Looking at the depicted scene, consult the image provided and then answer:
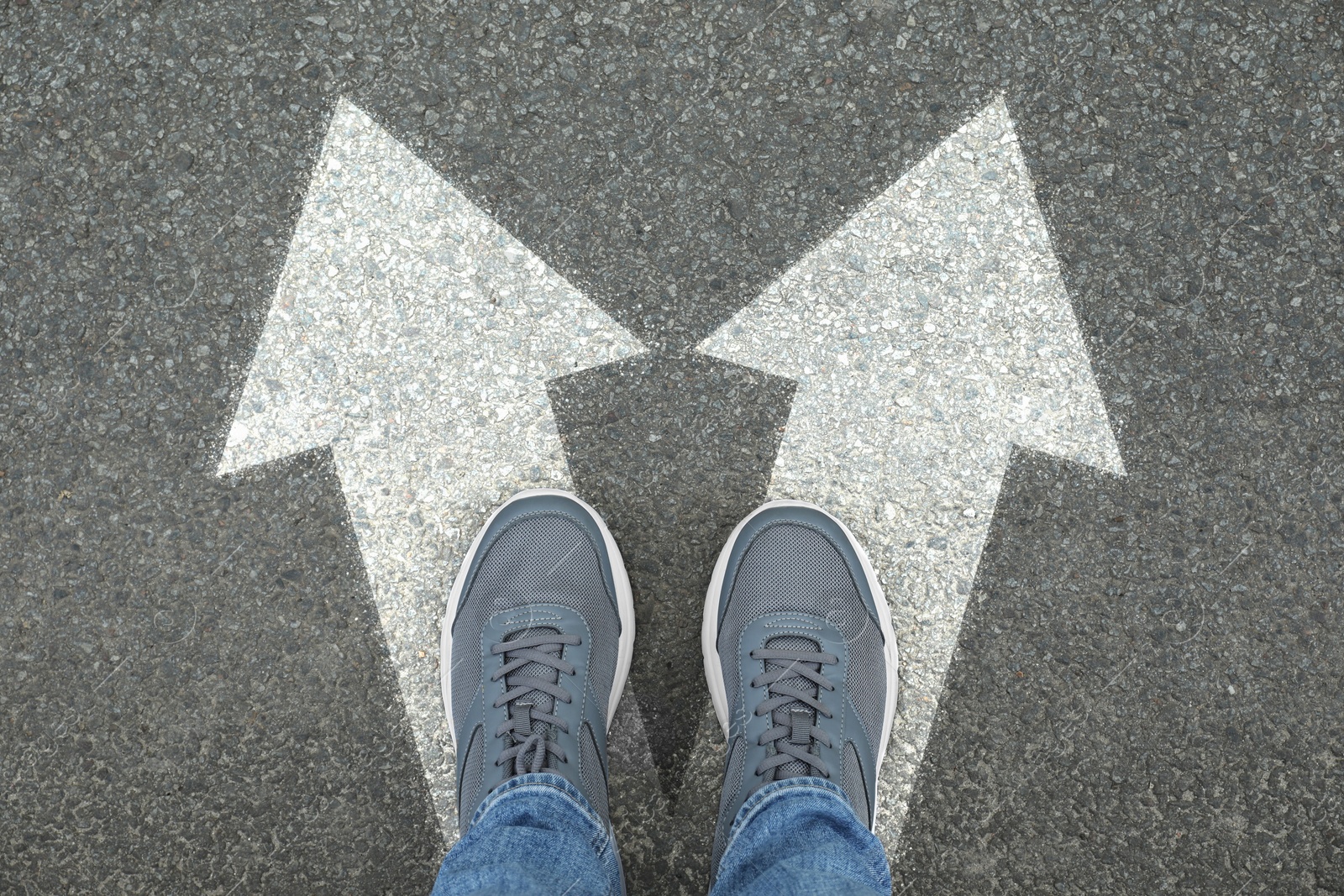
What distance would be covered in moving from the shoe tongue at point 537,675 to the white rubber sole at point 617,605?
0.12 m

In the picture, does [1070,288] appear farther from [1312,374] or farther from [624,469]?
[624,469]

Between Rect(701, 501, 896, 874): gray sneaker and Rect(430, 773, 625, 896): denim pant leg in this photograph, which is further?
Rect(701, 501, 896, 874): gray sneaker

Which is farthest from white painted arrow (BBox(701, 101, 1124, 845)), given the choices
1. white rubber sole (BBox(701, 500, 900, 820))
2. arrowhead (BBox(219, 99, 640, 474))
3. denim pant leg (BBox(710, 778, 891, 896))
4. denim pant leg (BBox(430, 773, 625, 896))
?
denim pant leg (BBox(430, 773, 625, 896))

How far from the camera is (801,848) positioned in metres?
1.39

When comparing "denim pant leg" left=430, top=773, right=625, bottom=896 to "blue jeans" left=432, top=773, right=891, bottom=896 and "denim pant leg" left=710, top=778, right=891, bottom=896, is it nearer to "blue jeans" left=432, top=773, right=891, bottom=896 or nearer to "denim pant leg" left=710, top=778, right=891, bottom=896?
"blue jeans" left=432, top=773, right=891, bottom=896

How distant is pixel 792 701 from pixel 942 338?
0.82 meters

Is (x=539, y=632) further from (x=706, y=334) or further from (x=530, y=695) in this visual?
(x=706, y=334)

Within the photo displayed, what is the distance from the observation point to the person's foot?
1.64 meters

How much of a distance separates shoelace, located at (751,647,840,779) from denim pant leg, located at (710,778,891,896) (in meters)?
0.08

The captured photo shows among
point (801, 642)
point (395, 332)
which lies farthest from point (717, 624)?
point (395, 332)

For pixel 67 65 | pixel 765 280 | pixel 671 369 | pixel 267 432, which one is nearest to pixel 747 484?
pixel 671 369

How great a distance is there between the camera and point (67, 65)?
1.67 m

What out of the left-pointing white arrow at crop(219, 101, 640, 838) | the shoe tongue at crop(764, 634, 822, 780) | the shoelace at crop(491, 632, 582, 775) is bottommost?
the shoelace at crop(491, 632, 582, 775)

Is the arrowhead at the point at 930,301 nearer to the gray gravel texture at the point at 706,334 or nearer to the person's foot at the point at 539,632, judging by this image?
the gray gravel texture at the point at 706,334
